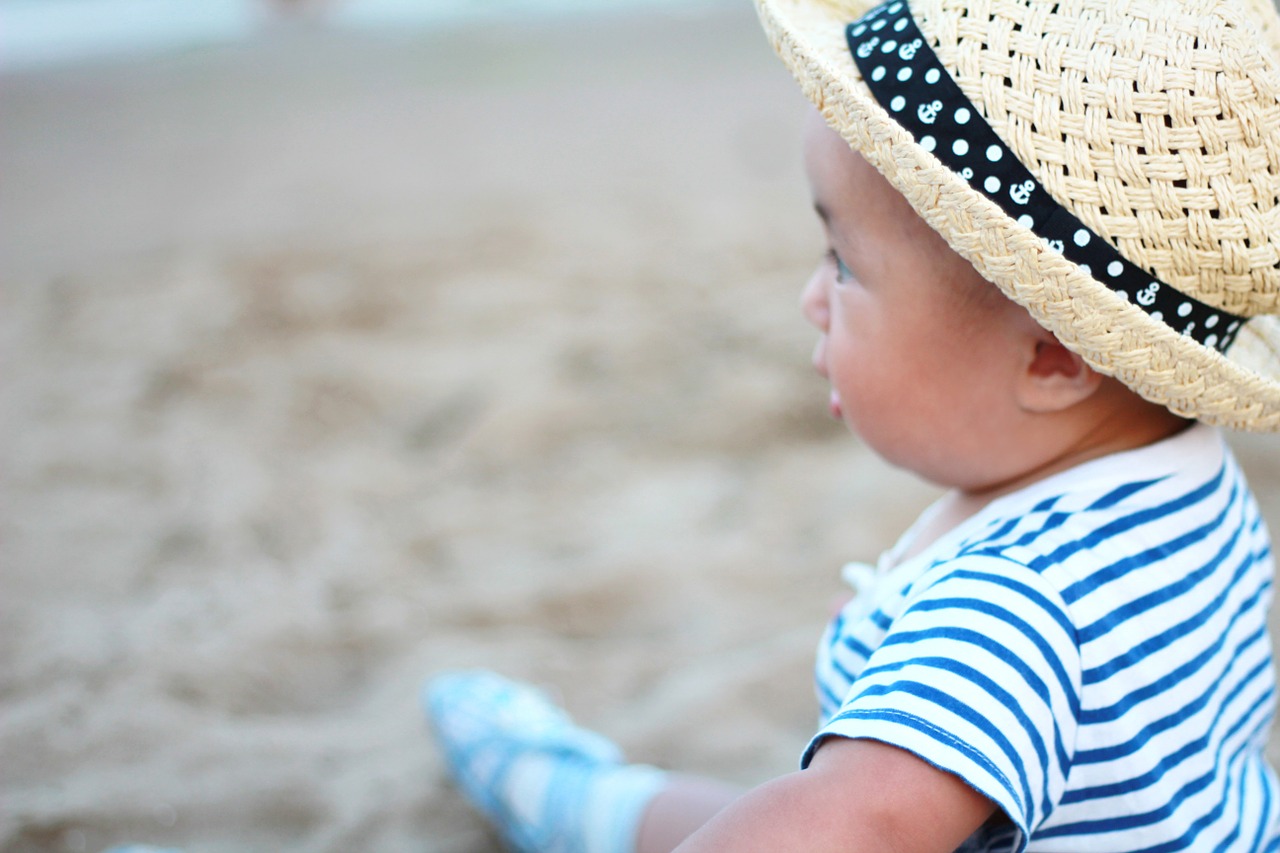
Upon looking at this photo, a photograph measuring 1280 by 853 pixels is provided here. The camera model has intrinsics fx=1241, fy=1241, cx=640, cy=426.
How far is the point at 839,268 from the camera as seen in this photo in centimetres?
119

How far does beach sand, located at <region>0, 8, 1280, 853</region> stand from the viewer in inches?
69.0

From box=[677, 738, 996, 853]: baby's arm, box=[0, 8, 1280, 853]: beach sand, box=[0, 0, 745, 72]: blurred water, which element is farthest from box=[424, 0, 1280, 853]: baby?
box=[0, 0, 745, 72]: blurred water

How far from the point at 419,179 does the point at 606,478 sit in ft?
6.40

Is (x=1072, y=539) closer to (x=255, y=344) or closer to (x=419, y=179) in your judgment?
(x=255, y=344)

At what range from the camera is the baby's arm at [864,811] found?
89cm

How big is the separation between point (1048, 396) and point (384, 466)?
159 cm

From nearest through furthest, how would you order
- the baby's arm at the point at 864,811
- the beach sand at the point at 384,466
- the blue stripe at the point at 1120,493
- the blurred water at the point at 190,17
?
the baby's arm at the point at 864,811 → the blue stripe at the point at 1120,493 → the beach sand at the point at 384,466 → the blurred water at the point at 190,17

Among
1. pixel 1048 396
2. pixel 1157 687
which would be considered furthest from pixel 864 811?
pixel 1048 396

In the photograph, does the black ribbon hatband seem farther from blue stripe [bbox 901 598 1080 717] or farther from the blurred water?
the blurred water

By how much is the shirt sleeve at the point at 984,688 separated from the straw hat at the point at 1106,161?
0.22m

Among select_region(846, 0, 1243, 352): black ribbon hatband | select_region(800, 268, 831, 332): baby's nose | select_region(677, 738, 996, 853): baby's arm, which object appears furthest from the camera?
select_region(800, 268, 831, 332): baby's nose

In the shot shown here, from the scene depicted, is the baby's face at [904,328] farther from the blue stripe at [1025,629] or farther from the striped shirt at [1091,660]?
the blue stripe at [1025,629]

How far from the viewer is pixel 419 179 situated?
4023 mm

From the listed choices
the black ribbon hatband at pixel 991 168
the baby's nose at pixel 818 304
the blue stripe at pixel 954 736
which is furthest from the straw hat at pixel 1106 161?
the blue stripe at pixel 954 736
